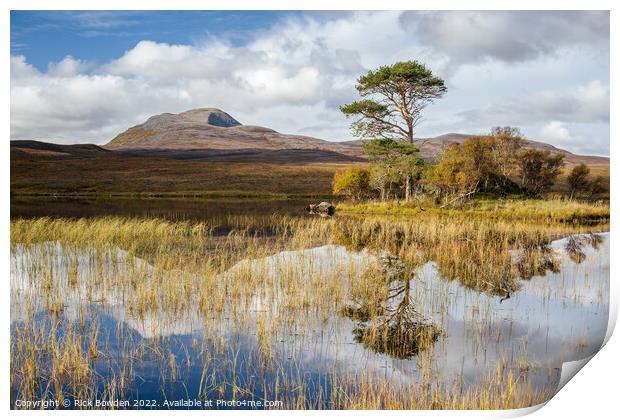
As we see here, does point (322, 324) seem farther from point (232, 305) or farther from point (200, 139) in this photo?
point (200, 139)

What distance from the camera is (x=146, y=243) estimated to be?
1189 cm

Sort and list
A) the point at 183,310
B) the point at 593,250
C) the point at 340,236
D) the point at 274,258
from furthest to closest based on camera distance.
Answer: the point at 340,236 < the point at 593,250 < the point at 274,258 < the point at 183,310

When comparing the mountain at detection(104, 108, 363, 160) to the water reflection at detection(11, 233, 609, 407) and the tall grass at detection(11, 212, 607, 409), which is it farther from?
the water reflection at detection(11, 233, 609, 407)

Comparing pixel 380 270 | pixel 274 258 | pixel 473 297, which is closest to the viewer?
pixel 473 297

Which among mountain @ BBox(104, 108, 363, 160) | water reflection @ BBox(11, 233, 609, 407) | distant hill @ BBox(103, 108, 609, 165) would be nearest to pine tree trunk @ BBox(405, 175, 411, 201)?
water reflection @ BBox(11, 233, 609, 407)

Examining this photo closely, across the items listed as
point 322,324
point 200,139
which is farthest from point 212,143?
point 322,324

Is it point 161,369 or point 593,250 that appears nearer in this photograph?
point 161,369

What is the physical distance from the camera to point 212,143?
7138cm

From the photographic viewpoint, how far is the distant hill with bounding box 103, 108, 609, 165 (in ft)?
214

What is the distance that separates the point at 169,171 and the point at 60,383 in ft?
183

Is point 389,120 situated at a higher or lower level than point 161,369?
higher

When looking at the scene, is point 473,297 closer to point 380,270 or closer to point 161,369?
point 380,270

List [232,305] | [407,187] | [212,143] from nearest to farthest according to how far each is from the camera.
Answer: [232,305], [407,187], [212,143]

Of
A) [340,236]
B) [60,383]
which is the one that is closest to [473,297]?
[60,383]
